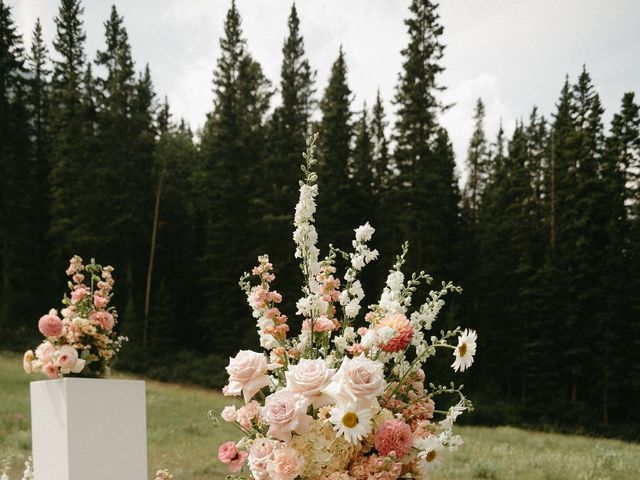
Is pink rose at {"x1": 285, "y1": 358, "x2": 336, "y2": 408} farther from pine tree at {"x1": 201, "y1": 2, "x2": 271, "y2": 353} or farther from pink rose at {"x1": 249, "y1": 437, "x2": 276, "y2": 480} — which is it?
pine tree at {"x1": 201, "y1": 2, "x2": 271, "y2": 353}

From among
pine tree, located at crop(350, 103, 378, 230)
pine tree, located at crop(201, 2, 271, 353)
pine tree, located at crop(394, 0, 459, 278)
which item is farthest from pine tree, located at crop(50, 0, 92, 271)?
pine tree, located at crop(394, 0, 459, 278)

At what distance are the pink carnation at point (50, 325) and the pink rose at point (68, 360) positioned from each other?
0.60 feet

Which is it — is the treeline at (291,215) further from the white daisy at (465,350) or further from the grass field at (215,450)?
the white daisy at (465,350)

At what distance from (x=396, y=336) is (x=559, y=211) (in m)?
34.7

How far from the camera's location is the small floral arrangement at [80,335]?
4.22 meters

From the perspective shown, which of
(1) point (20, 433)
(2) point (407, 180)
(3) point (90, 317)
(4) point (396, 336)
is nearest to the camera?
(4) point (396, 336)

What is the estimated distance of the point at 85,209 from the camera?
31.6 meters

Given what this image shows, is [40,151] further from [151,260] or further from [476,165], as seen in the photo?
[476,165]

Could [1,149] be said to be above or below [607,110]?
below

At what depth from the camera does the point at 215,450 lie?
13266mm

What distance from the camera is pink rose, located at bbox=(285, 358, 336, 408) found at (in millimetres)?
2346

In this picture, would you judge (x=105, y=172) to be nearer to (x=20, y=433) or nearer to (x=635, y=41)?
(x=20, y=433)

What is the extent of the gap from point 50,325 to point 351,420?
2.54 metres

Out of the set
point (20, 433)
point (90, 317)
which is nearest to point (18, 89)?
point (20, 433)
